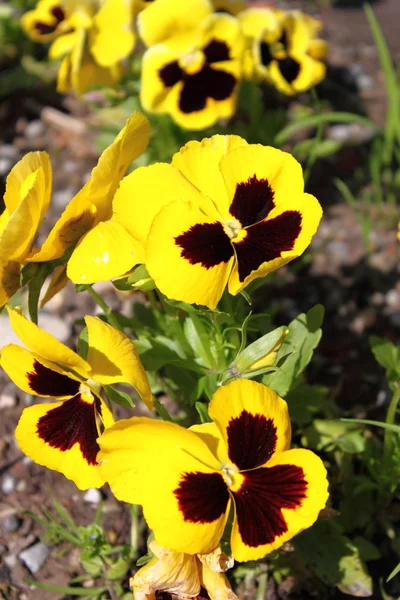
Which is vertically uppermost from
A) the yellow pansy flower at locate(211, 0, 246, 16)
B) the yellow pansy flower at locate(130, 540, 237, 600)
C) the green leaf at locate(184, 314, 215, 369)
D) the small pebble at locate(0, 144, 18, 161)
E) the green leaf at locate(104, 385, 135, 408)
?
the yellow pansy flower at locate(211, 0, 246, 16)

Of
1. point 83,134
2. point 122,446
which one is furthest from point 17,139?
point 122,446

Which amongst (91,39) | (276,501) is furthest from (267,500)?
(91,39)

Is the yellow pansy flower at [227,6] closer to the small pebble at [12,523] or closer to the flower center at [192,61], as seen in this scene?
the flower center at [192,61]

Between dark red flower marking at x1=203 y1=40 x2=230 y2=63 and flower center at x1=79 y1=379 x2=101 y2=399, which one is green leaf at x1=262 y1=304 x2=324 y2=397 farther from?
dark red flower marking at x1=203 y1=40 x2=230 y2=63

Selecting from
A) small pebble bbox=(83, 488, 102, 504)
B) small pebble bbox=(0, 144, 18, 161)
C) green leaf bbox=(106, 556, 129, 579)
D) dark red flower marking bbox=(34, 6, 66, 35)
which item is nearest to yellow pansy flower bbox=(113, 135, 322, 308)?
green leaf bbox=(106, 556, 129, 579)

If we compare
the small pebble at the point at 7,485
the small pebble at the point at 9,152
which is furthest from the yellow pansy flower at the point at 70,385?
the small pebble at the point at 9,152

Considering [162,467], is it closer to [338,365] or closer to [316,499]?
[316,499]
